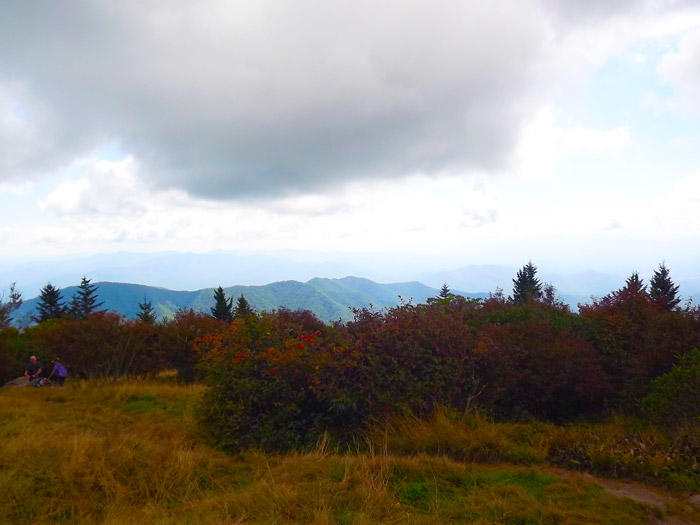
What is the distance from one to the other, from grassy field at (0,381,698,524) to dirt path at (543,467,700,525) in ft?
0.10

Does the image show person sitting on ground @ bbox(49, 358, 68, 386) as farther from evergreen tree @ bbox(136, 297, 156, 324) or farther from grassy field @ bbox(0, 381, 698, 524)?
grassy field @ bbox(0, 381, 698, 524)

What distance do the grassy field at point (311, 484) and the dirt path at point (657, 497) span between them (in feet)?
0.10

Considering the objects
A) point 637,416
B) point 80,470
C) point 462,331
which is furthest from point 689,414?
point 80,470

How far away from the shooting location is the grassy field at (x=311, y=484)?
11.5ft

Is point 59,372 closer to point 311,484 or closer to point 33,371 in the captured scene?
point 33,371

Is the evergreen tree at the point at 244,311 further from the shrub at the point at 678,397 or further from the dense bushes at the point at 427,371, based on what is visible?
the shrub at the point at 678,397

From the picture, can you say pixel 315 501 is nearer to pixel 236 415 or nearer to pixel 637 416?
pixel 236 415

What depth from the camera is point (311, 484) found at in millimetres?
3982

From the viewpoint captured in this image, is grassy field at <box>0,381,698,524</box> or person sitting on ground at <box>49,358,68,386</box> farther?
person sitting on ground at <box>49,358,68,386</box>

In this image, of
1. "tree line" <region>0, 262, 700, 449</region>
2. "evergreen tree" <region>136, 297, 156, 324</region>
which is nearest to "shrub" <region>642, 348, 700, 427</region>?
"tree line" <region>0, 262, 700, 449</region>

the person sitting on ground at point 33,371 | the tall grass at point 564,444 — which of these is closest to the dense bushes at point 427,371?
the tall grass at point 564,444

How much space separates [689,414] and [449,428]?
2.55 meters

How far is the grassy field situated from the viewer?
3496 millimetres

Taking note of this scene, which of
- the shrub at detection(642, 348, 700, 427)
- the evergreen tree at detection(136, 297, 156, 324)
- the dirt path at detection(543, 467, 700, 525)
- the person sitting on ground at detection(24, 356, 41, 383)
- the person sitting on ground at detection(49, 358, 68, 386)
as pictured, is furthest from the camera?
the evergreen tree at detection(136, 297, 156, 324)
